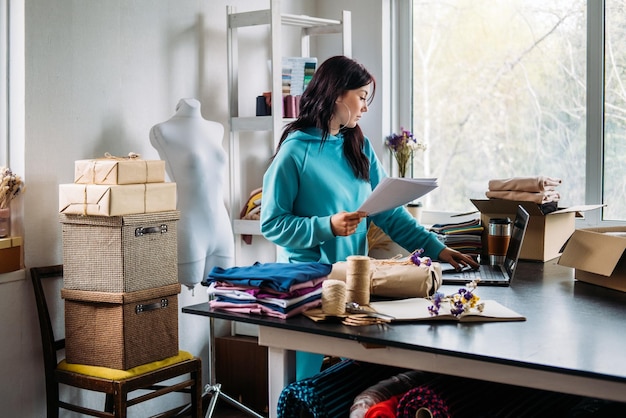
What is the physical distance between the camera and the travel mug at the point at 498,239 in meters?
2.93

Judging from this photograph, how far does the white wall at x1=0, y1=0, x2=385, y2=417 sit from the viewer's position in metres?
3.02

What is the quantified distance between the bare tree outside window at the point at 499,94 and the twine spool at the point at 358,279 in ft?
7.30

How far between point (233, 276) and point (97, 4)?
1.78 metres

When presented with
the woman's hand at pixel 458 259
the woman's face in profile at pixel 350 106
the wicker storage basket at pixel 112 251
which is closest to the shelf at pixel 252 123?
the wicker storage basket at pixel 112 251

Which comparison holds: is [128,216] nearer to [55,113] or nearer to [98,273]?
[98,273]

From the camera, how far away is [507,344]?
1715 mm

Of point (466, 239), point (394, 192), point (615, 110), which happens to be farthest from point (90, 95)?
point (615, 110)

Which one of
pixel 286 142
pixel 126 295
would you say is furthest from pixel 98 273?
pixel 286 142

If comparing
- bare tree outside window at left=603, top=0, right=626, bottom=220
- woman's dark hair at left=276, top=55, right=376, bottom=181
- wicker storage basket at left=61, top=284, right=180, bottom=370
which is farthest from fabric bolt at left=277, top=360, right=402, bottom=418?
bare tree outside window at left=603, top=0, right=626, bottom=220

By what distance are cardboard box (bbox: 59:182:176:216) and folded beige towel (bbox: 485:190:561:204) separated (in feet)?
4.56

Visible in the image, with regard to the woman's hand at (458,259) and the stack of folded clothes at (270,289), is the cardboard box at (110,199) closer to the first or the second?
the stack of folded clothes at (270,289)

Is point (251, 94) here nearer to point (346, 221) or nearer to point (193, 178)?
point (193, 178)

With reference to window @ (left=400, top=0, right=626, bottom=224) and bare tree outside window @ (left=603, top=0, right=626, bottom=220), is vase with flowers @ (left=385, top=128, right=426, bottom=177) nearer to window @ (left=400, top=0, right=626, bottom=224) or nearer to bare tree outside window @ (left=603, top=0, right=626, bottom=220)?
window @ (left=400, top=0, right=626, bottom=224)

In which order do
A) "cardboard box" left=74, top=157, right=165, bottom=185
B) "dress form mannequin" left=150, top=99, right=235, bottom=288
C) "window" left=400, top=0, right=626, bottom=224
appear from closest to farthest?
"cardboard box" left=74, top=157, right=165, bottom=185, "dress form mannequin" left=150, top=99, right=235, bottom=288, "window" left=400, top=0, right=626, bottom=224
